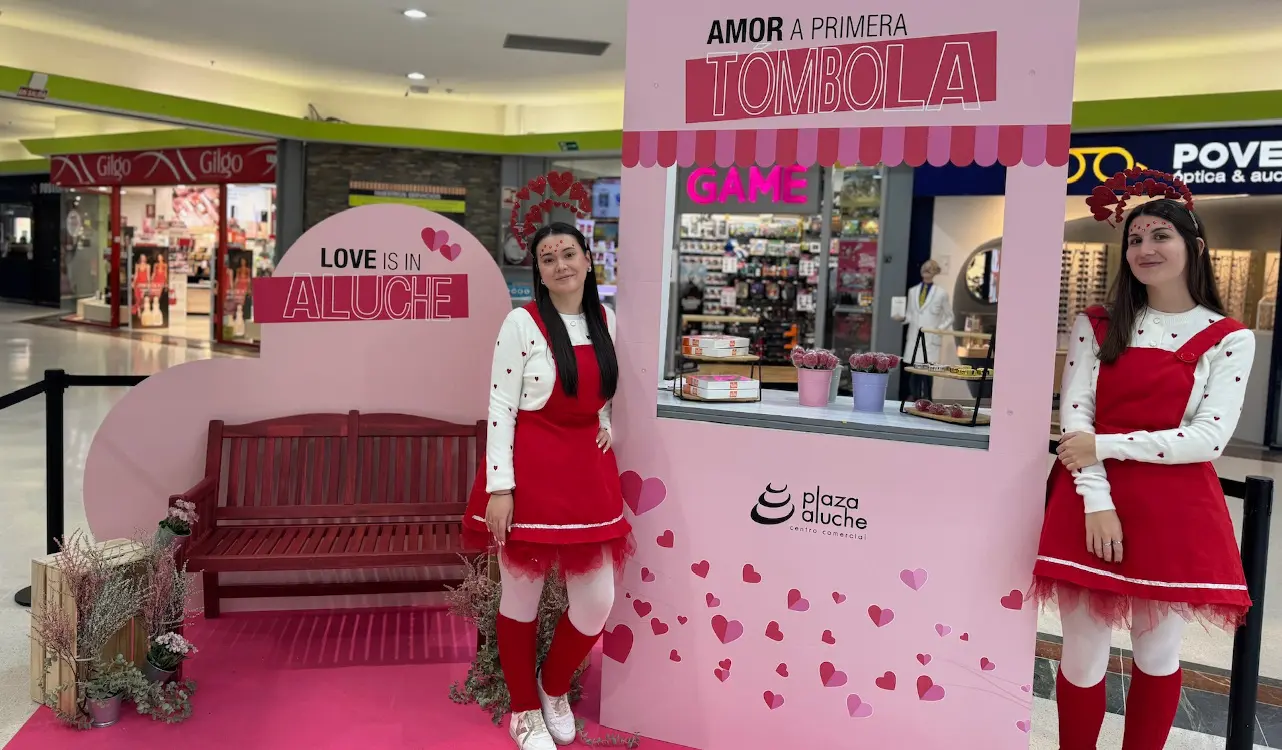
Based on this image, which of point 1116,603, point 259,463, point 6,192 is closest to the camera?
point 1116,603

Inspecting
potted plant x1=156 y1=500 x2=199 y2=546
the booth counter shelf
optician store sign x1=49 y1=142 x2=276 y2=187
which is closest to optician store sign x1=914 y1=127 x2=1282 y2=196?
the booth counter shelf

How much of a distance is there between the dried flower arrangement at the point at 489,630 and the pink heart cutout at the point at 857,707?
36.9 inches

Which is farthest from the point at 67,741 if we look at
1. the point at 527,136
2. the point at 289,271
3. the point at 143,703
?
the point at 527,136

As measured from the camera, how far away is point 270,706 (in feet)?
9.98

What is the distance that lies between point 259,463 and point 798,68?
2.57 m

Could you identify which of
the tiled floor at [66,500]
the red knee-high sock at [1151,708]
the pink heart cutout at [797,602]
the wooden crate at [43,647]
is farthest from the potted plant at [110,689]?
the red knee-high sock at [1151,708]

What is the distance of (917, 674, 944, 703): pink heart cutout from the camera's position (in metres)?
2.62

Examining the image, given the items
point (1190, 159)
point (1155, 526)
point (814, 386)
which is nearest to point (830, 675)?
point (814, 386)

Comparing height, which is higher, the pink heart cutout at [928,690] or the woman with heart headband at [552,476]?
the woman with heart headband at [552,476]

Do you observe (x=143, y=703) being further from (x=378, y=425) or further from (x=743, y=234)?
(x=743, y=234)

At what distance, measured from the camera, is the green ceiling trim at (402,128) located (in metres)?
7.95

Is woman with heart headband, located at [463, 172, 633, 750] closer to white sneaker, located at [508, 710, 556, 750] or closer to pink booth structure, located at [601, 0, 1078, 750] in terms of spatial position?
white sneaker, located at [508, 710, 556, 750]

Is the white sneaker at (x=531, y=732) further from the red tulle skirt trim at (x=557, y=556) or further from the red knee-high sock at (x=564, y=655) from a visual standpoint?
the red tulle skirt trim at (x=557, y=556)

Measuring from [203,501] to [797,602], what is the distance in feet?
7.26
